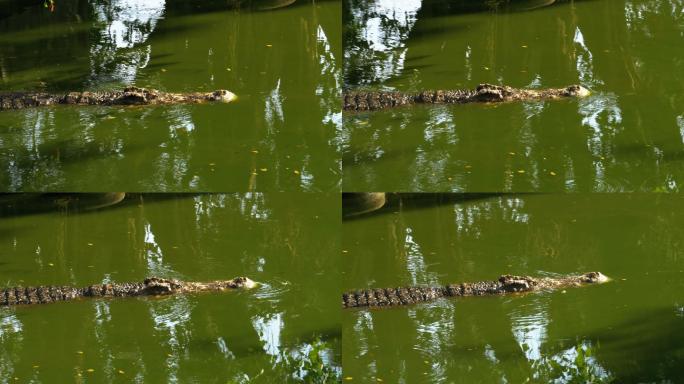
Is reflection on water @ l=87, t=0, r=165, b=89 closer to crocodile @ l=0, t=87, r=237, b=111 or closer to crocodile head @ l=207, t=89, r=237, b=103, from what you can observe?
crocodile @ l=0, t=87, r=237, b=111

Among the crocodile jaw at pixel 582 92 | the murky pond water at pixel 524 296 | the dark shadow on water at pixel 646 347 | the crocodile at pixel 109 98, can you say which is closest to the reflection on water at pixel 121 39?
the crocodile at pixel 109 98

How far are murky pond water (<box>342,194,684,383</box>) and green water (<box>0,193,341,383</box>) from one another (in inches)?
14.3

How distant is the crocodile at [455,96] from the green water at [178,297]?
1255mm

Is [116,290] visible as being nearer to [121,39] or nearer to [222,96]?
[222,96]

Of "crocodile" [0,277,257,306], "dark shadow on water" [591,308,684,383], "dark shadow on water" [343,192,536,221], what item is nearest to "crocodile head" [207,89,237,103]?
"dark shadow on water" [343,192,536,221]

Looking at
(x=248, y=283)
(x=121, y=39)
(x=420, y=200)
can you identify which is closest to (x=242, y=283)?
(x=248, y=283)

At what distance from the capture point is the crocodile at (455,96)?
11773 mm

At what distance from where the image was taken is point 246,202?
436 inches

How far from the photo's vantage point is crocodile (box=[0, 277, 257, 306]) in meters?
10.4

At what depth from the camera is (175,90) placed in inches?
477

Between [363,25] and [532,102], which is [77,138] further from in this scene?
[532,102]

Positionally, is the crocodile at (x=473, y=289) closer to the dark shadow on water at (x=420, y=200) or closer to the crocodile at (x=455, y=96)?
the dark shadow on water at (x=420, y=200)

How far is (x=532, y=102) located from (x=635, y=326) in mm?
2711

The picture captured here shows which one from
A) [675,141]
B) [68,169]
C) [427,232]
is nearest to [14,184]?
[68,169]
